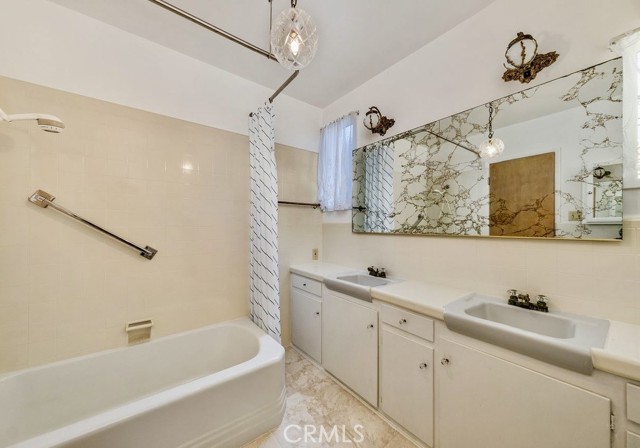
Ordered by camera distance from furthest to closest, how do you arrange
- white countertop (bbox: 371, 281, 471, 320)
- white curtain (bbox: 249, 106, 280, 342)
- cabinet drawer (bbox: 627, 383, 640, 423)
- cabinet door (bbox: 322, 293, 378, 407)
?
white curtain (bbox: 249, 106, 280, 342) → cabinet door (bbox: 322, 293, 378, 407) → white countertop (bbox: 371, 281, 471, 320) → cabinet drawer (bbox: 627, 383, 640, 423)

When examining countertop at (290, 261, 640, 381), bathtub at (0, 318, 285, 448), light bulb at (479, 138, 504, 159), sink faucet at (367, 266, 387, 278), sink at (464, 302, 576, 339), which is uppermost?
light bulb at (479, 138, 504, 159)

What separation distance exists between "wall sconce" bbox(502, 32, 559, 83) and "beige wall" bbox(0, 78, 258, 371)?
1.99 meters

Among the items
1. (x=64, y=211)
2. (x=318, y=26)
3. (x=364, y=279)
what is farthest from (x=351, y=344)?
(x=318, y=26)

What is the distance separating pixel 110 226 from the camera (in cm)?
158

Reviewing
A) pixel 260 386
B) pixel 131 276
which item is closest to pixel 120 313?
pixel 131 276

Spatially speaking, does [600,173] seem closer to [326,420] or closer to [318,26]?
[318,26]

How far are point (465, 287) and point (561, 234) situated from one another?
0.57 m

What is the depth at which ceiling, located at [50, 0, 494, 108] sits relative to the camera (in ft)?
4.74

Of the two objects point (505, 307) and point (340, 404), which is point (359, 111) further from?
point (340, 404)

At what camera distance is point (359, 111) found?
2.29 meters

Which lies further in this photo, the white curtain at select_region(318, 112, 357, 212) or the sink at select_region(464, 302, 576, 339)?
the white curtain at select_region(318, 112, 357, 212)

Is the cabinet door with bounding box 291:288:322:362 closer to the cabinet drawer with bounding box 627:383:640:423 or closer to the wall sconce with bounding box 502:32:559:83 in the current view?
the cabinet drawer with bounding box 627:383:640:423

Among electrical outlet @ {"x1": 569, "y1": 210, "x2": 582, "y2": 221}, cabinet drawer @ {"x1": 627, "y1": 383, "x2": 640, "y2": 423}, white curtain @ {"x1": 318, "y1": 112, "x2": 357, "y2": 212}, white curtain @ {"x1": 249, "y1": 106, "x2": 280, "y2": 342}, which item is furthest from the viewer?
white curtain @ {"x1": 318, "y1": 112, "x2": 357, "y2": 212}

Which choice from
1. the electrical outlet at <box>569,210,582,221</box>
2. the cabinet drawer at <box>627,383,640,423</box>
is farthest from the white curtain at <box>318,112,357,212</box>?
the cabinet drawer at <box>627,383,640,423</box>
